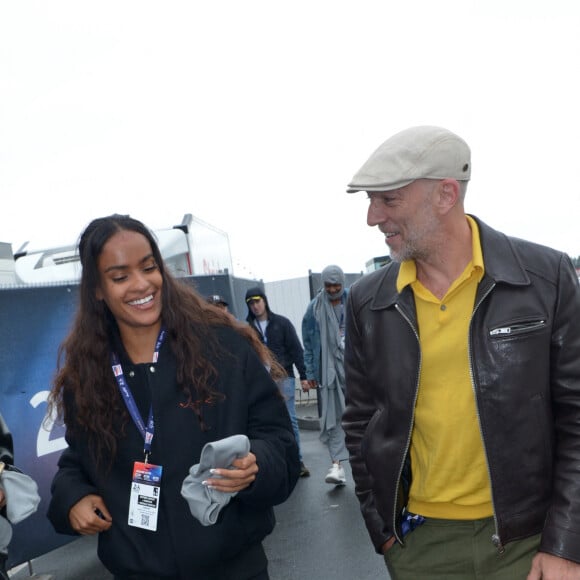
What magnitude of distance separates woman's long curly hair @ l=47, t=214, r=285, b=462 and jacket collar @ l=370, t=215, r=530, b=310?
0.50m

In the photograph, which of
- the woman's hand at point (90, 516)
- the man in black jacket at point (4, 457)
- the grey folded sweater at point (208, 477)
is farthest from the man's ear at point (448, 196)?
the man in black jacket at point (4, 457)

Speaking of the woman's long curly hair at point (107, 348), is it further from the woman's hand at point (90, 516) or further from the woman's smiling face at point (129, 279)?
the woman's hand at point (90, 516)

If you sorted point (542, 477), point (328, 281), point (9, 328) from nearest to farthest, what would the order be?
point (542, 477) → point (9, 328) → point (328, 281)

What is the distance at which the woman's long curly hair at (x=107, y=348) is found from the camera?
7.56ft

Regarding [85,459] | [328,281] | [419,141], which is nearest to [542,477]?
[419,141]

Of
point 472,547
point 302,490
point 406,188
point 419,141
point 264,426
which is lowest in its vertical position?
point 302,490

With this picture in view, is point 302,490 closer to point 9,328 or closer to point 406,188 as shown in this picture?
point 9,328

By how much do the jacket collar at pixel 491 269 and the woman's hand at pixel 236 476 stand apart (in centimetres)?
71

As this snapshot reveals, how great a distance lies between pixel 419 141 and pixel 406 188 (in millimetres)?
157

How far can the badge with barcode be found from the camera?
2.21m

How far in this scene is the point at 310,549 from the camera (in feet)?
17.5

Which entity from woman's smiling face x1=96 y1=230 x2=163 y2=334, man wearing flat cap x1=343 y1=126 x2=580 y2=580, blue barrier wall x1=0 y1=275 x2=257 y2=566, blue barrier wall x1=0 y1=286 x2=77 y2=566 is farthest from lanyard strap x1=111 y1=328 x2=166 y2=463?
blue barrier wall x1=0 y1=286 x2=77 y2=566

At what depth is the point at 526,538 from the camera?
7.27 ft

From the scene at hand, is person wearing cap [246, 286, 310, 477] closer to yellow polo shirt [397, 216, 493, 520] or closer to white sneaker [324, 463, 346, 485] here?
white sneaker [324, 463, 346, 485]
